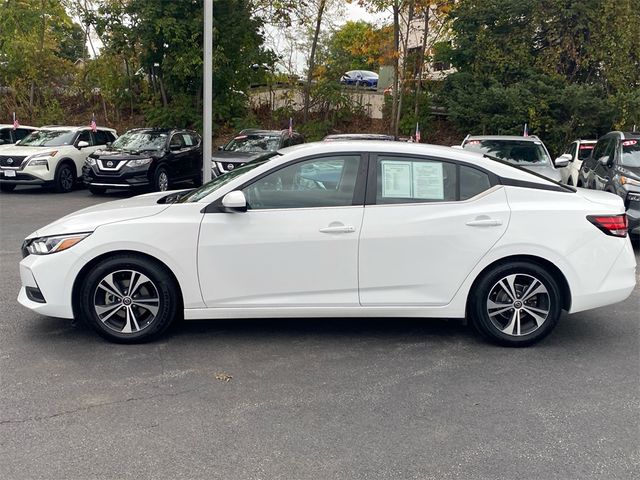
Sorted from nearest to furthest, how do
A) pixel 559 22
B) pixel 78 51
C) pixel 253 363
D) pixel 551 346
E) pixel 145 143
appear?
1. pixel 253 363
2. pixel 551 346
3. pixel 145 143
4. pixel 559 22
5. pixel 78 51

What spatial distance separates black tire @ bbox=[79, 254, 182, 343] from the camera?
4.90m

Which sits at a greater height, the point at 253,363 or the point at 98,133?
the point at 98,133

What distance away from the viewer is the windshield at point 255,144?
15.1 meters

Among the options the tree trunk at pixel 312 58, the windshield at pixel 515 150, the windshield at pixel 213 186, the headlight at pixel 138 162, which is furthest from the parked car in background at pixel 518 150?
the tree trunk at pixel 312 58

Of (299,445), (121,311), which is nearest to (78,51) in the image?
(121,311)

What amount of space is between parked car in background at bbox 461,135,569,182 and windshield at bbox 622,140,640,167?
1.97m

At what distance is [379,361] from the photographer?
4789 mm

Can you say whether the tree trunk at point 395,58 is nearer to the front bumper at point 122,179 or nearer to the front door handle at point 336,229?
the front bumper at point 122,179

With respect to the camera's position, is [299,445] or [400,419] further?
[400,419]

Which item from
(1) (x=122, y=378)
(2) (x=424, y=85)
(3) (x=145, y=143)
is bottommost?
(1) (x=122, y=378)

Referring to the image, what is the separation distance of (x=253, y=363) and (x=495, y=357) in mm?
1831

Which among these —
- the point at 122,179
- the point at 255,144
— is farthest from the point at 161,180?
the point at 255,144

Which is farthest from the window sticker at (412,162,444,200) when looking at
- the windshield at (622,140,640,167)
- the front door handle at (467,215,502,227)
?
the windshield at (622,140,640,167)

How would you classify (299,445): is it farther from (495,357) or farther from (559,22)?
(559,22)
